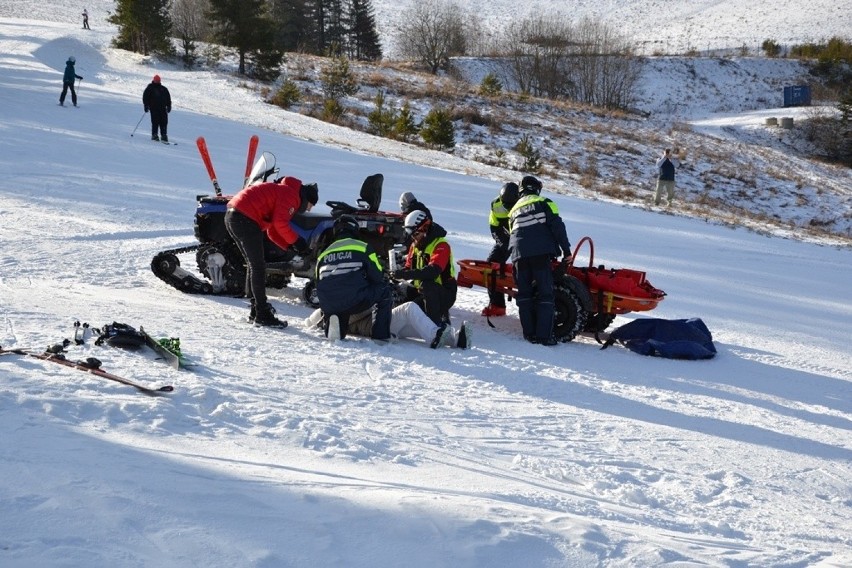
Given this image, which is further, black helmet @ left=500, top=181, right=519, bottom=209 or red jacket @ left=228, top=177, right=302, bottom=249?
black helmet @ left=500, top=181, right=519, bottom=209

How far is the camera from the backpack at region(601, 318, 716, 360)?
827 centimetres

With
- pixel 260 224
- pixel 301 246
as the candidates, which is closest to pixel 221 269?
pixel 301 246

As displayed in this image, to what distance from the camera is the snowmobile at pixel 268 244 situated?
30.1ft

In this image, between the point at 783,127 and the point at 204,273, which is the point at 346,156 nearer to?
the point at 204,273

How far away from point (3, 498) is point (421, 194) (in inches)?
526

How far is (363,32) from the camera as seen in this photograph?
186 feet

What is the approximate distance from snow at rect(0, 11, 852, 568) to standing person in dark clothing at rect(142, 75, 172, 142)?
618 centimetres

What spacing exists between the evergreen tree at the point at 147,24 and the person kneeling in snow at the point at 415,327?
1166 inches

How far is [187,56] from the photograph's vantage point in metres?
34.7

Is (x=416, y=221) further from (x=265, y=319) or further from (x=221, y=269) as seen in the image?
(x=221, y=269)

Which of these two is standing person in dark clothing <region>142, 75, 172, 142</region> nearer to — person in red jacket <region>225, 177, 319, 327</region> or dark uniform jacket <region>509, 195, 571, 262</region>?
person in red jacket <region>225, 177, 319, 327</region>

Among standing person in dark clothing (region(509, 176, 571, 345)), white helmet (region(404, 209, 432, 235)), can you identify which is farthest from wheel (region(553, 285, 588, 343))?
white helmet (region(404, 209, 432, 235))

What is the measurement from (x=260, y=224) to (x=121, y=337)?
2.02 m

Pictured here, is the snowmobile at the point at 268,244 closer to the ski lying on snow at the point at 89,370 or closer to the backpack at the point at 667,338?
the backpack at the point at 667,338
